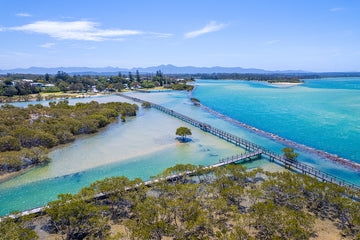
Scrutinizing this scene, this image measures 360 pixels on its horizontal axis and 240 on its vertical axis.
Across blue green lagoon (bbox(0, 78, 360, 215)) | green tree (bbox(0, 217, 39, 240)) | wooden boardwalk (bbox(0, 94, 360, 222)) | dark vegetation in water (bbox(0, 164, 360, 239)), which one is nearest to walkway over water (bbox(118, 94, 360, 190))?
wooden boardwalk (bbox(0, 94, 360, 222))

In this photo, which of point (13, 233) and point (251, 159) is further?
point (251, 159)

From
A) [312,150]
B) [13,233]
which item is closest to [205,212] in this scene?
[13,233]

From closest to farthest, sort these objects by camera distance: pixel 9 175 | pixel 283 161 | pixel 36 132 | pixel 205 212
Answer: pixel 205 212 < pixel 9 175 < pixel 283 161 < pixel 36 132

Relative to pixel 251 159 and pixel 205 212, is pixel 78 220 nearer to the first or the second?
pixel 205 212

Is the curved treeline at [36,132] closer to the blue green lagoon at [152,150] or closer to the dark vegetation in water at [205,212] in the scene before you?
the blue green lagoon at [152,150]

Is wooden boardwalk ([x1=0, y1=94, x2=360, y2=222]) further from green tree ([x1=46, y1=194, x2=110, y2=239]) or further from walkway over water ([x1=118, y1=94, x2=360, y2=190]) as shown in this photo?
green tree ([x1=46, y1=194, x2=110, y2=239])

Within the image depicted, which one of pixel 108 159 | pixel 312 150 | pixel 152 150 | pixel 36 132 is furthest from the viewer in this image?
pixel 36 132

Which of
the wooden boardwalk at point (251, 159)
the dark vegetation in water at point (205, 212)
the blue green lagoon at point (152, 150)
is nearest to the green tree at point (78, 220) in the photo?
the dark vegetation in water at point (205, 212)

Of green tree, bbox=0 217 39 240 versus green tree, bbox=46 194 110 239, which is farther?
green tree, bbox=46 194 110 239
